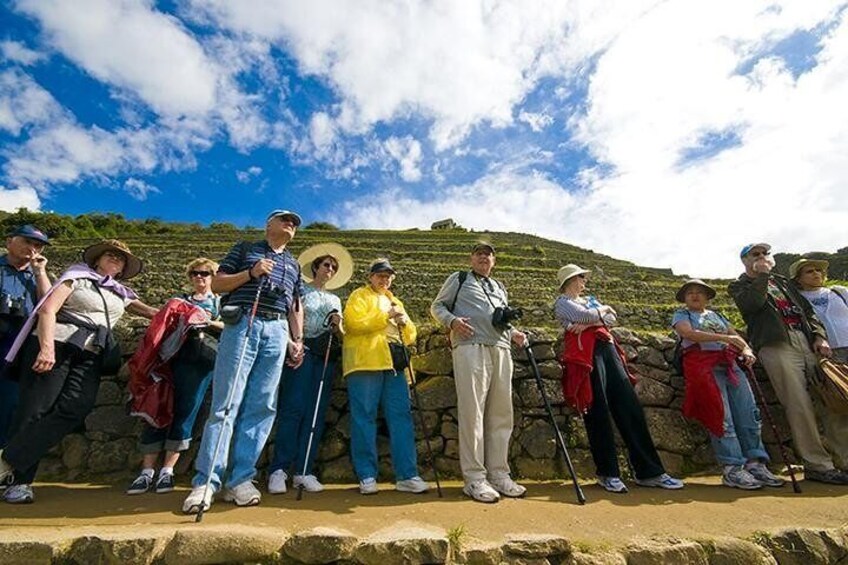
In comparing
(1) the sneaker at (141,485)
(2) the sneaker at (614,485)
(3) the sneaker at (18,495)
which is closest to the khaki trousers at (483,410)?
(2) the sneaker at (614,485)

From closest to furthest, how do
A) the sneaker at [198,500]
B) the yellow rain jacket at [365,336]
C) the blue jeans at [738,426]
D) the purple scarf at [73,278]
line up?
the sneaker at [198,500] → the purple scarf at [73,278] → the yellow rain jacket at [365,336] → the blue jeans at [738,426]

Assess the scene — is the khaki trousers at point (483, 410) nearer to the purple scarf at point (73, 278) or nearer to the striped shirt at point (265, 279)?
the striped shirt at point (265, 279)

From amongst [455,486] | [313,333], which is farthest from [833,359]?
[313,333]

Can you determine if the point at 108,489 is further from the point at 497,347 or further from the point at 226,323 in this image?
the point at 497,347

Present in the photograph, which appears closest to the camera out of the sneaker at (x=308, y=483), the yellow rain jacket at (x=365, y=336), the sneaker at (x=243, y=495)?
the sneaker at (x=243, y=495)

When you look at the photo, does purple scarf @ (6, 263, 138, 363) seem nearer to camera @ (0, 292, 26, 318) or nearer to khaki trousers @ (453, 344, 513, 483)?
camera @ (0, 292, 26, 318)

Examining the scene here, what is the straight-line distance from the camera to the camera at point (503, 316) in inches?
146

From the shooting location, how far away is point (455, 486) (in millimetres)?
3773

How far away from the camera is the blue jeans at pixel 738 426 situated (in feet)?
12.6

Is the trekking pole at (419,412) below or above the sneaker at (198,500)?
above

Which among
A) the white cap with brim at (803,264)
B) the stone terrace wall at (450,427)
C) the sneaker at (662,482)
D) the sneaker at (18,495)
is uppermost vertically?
the white cap with brim at (803,264)

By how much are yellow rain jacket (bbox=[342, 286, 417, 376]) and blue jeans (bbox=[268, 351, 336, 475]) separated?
347 millimetres

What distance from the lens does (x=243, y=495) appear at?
3021mm

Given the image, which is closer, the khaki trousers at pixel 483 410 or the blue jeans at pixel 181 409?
the khaki trousers at pixel 483 410
